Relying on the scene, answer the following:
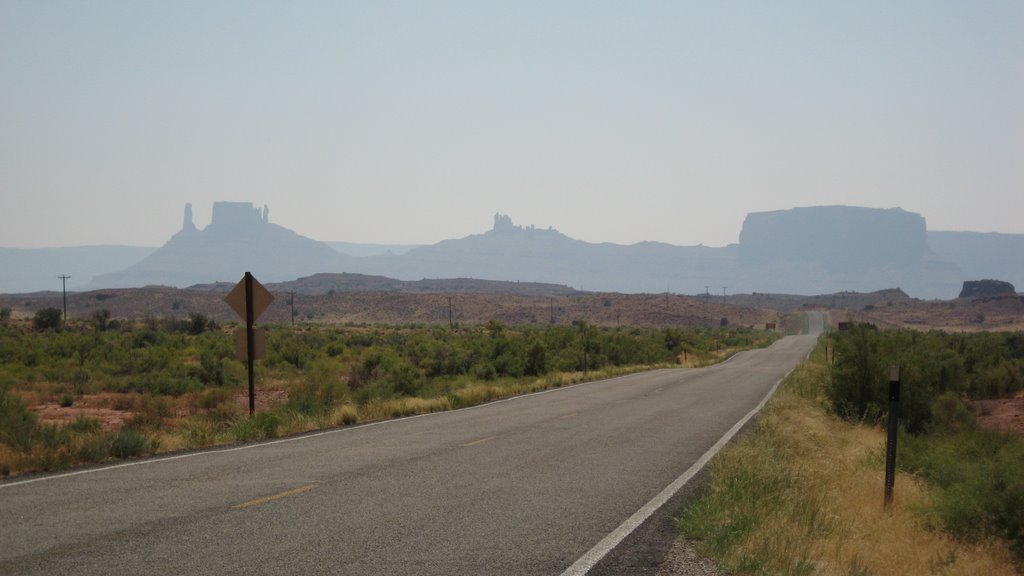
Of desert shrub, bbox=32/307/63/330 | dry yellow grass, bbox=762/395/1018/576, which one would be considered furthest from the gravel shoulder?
desert shrub, bbox=32/307/63/330

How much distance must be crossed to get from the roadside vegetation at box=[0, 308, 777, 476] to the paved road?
1.71 metres

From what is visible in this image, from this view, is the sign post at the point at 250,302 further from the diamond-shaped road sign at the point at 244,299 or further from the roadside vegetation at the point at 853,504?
the roadside vegetation at the point at 853,504

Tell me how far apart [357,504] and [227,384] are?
26.7 metres

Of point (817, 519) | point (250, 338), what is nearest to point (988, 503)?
point (817, 519)

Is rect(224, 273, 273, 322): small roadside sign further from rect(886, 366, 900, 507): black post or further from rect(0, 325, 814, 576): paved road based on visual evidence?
rect(886, 366, 900, 507): black post

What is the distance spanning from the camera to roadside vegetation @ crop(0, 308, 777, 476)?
14.9 meters

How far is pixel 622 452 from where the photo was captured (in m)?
14.3

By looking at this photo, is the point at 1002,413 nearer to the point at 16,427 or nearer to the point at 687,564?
the point at 687,564

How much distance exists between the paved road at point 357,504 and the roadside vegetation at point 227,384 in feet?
5.59

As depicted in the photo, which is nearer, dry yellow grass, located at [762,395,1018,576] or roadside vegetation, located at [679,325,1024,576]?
roadside vegetation, located at [679,325,1024,576]

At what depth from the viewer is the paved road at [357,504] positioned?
7.21m

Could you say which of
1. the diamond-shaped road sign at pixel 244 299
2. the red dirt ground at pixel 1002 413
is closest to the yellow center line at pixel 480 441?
the diamond-shaped road sign at pixel 244 299

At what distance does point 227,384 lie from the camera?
3444cm

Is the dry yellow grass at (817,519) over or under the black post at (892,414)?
under
